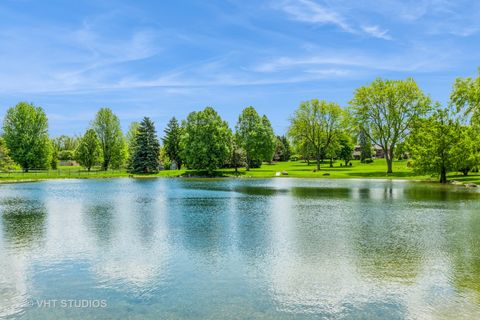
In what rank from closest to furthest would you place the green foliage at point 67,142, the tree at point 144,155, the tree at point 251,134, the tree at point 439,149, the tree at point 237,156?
1. the tree at point 439,149
2. the tree at point 144,155
3. the tree at point 237,156
4. the tree at point 251,134
5. the green foliage at point 67,142

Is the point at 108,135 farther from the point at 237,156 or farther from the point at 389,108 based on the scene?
the point at 389,108

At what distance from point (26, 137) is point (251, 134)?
46746 mm

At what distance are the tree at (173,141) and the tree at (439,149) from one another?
55.0 m

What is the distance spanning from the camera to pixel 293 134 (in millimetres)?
89188

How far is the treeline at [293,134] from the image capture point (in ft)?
182

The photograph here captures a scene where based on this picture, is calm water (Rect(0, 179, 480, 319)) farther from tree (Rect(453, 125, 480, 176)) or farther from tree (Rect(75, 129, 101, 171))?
tree (Rect(75, 129, 101, 171))

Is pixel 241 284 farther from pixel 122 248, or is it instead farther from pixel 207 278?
pixel 122 248

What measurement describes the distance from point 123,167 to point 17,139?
91.6 feet

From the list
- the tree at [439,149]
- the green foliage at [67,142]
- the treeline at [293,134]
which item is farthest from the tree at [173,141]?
the green foliage at [67,142]

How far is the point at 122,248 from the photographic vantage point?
1592 cm

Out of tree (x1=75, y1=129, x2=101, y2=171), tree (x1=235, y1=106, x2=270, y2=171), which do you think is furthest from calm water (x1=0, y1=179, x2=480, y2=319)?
tree (x1=75, y1=129, x2=101, y2=171)

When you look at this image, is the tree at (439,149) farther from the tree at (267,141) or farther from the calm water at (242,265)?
the tree at (267,141)

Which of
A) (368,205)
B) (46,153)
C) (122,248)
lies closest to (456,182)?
(368,205)

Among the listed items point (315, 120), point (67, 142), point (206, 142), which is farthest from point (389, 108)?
point (67, 142)
